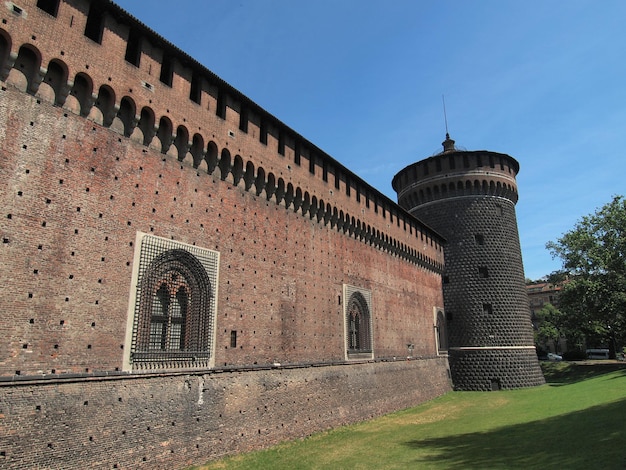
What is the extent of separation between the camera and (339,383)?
1597cm

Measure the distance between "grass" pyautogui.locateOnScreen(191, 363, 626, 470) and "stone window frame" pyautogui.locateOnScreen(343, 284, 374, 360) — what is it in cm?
268

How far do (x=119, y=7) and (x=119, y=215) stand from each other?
15.9ft

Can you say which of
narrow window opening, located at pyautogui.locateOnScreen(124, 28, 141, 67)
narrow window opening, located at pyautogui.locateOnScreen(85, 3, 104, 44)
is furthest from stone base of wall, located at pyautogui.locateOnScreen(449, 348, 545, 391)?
narrow window opening, located at pyautogui.locateOnScreen(85, 3, 104, 44)

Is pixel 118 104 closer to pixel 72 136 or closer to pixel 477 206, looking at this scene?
pixel 72 136

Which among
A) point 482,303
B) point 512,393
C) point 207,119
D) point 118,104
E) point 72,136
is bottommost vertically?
point 512,393

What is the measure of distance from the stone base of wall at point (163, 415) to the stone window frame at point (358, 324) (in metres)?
1.51

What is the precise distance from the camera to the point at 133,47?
11.1 m

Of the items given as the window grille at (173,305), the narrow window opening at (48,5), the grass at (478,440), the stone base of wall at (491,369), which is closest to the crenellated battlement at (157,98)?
the narrow window opening at (48,5)

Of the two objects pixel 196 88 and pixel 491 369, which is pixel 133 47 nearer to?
pixel 196 88

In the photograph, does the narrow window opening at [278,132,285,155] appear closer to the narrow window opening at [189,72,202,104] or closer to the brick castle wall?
the brick castle wall

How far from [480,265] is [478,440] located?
1624cm

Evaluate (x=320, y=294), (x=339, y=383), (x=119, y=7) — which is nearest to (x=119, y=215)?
(x=119, y=7)

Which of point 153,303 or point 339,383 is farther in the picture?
point 339,383

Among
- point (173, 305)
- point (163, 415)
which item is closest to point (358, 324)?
point (173, 305)
